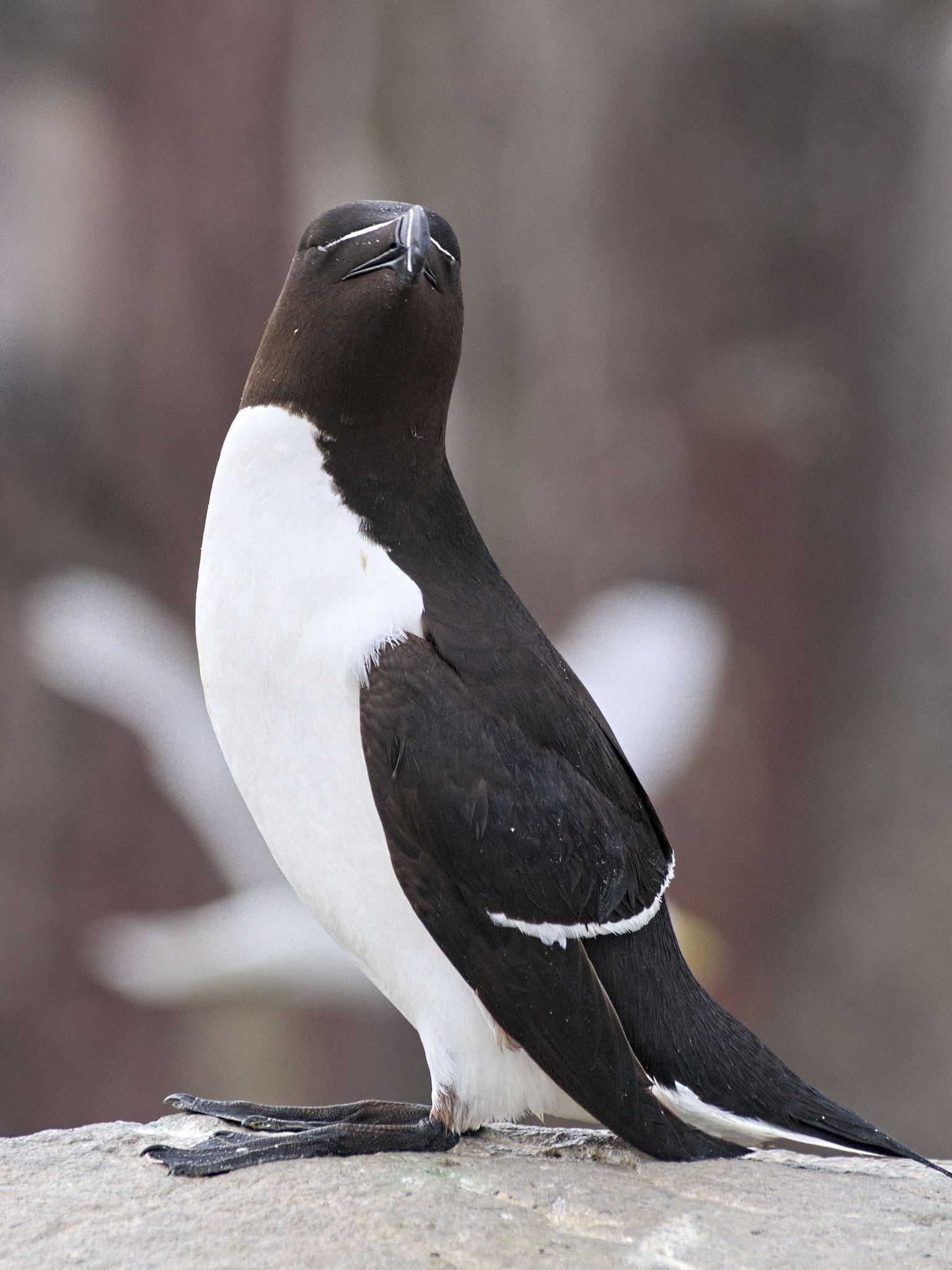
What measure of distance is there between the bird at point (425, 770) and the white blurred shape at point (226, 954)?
4.32 m

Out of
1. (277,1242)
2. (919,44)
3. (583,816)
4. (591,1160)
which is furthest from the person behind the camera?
(919,44)

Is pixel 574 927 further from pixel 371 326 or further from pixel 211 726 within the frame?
pixel 211 726

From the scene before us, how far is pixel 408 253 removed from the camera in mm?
2293

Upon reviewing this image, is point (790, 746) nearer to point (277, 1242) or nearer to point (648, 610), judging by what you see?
point (648, 610)

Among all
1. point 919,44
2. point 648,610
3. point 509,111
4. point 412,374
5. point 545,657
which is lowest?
point 545,657

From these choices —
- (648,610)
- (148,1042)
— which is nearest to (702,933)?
(648,610)

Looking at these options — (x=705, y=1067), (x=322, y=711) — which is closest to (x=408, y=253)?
(x=322, y=711)

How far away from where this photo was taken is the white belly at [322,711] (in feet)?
7.50

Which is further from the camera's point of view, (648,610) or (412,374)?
(648,610)

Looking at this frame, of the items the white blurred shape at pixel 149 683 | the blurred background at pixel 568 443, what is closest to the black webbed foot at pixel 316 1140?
the blurred background at pixel 568 443

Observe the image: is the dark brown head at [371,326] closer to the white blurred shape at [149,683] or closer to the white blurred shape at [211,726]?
the white blurred shape at [211,726]

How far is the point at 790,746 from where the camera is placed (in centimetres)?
643

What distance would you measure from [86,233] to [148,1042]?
383cm

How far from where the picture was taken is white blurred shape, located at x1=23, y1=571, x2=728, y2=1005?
6.56 meters
